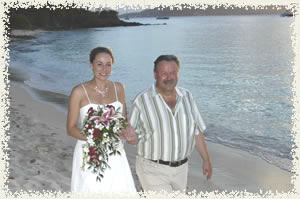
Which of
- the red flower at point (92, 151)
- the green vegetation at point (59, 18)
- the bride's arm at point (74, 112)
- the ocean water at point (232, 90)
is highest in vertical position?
the green vegetation at point (59, 18)

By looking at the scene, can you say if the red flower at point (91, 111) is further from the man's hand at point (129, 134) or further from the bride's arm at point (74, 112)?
the man's hand at point (129, 134)

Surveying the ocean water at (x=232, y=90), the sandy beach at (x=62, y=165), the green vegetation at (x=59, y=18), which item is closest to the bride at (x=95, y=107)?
the sandy beach at (x=62, y=165)

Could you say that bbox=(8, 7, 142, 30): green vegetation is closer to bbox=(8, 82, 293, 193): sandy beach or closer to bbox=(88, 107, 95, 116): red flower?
bbox=(8, 82, 293, 193): sandy beach

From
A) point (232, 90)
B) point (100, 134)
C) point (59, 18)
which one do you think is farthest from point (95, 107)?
point (59, 18)

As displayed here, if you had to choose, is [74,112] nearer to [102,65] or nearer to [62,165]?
[102,65]

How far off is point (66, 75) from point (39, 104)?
13.6 metres

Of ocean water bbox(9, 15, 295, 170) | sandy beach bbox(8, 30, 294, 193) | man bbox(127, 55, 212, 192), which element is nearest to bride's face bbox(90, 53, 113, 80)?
man bbox(127, 55, 212, 192)

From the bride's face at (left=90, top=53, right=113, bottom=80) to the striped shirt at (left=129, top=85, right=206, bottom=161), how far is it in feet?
1.69

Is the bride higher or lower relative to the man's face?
lower

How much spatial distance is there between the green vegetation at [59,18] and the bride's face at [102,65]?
265 ft

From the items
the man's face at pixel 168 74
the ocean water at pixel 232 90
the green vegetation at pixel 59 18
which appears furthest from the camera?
the green vegetation at pixel 59 18

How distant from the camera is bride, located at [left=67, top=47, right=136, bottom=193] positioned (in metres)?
4.36

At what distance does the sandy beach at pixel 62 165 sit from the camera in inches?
276

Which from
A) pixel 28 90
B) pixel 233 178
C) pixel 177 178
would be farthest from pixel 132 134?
pixel 28 90
